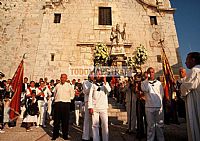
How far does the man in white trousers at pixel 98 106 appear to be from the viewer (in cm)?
505

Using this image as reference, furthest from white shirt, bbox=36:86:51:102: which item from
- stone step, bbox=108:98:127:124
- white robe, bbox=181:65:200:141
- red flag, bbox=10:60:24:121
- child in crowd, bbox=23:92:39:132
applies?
white robe, bbox=181:65:200:141

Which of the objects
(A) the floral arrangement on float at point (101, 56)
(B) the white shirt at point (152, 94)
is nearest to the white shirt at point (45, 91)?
(B) the white shirt at point (152, 94)

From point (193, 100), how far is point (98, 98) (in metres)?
2.53

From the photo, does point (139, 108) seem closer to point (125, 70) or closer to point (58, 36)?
point (125, 70)

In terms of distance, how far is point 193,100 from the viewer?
399 centimetres

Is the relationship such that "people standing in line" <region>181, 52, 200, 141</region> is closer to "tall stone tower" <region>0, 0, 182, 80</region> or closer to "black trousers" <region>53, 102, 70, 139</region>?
"black trousers" <region>53, 102, 70, 139</region>

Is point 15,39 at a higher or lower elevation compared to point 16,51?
higher

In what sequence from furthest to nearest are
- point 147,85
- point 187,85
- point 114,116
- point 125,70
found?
1. point 125,70
2. point 114,116
3. point 147,85
4. point 187,85

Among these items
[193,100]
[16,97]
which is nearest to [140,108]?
[193,100]

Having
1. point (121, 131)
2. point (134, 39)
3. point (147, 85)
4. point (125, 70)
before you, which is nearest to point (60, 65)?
point (125, 70)

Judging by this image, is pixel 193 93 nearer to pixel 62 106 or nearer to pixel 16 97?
pixel 62 106

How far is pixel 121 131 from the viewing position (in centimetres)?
680

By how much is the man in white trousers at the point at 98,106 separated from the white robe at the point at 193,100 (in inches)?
86.5

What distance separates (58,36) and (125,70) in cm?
741
